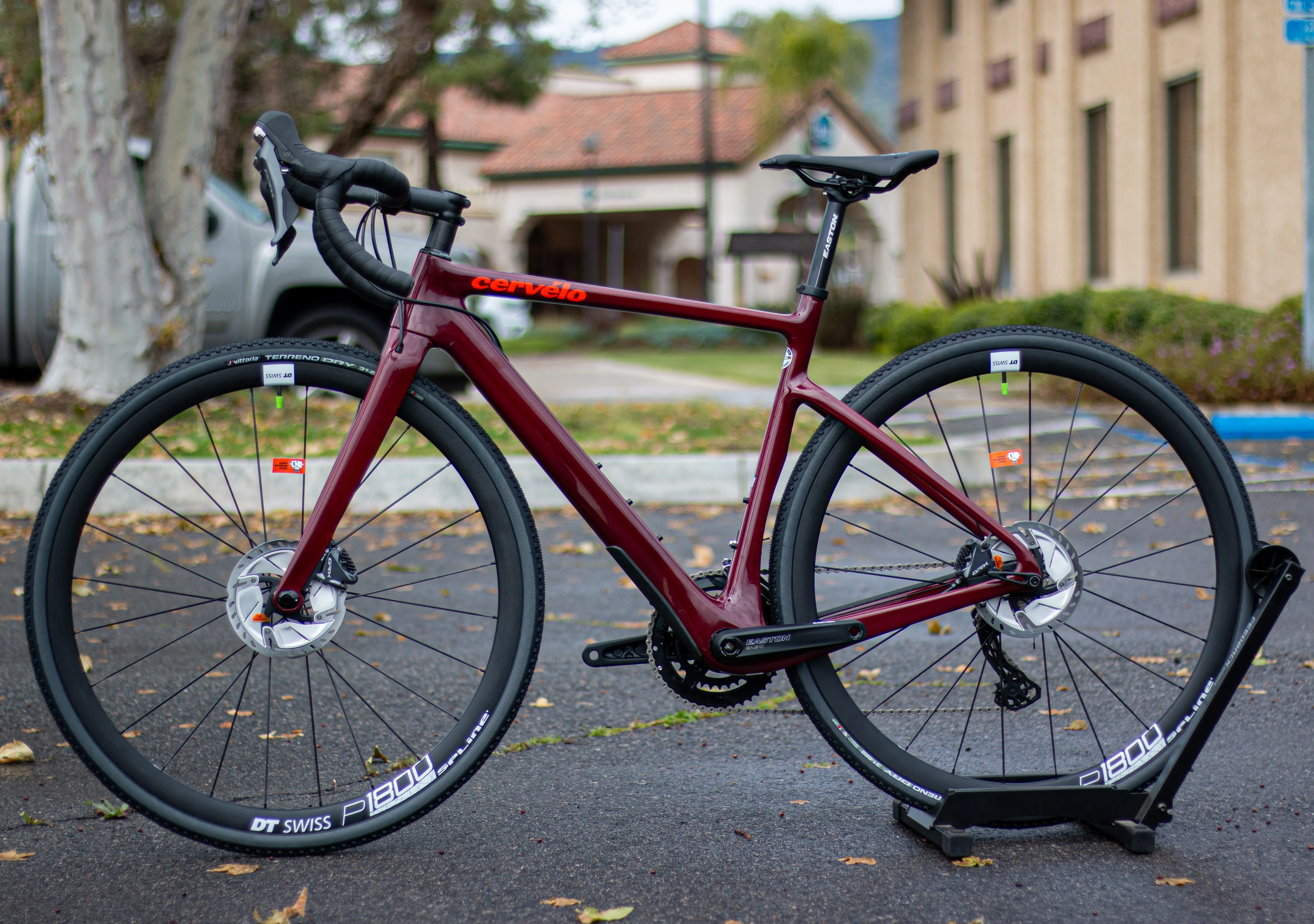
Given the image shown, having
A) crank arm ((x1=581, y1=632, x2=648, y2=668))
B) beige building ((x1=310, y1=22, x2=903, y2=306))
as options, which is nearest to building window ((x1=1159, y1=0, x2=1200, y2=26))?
crank arm ((x1=581, y1=632, x2=648, y2=668))

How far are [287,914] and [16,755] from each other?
4.20 ft

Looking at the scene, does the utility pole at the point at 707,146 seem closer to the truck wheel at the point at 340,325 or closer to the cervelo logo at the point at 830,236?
the truck wheel at the point at 340,325

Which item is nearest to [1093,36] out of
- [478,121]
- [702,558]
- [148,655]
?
[702,558]

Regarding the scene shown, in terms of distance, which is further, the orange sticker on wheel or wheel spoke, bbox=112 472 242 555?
the orange sticker on wheel

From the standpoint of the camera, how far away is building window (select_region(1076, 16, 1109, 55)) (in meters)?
17.0

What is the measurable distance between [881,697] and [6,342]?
29.3 feet

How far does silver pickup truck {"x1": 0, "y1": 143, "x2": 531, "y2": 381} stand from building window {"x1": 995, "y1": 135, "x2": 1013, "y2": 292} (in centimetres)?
1180

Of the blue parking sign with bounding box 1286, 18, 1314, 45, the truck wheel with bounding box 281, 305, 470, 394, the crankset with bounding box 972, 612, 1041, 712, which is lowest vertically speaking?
the crankset with bounding box 972, 612, 1041, 712

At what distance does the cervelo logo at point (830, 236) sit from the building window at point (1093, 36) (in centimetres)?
1587

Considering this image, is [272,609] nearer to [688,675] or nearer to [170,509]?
[170,509]

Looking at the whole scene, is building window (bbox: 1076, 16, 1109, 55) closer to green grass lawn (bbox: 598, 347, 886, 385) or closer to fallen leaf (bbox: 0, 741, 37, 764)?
green grass lawn (bbox: 598, 347, 886, 385)

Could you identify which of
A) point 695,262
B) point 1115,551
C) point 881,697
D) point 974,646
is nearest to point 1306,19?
point 1115,551

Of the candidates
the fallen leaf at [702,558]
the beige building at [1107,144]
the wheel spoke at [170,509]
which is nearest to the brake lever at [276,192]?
the wheel spoke at [170,509]

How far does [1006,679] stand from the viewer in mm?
2809
